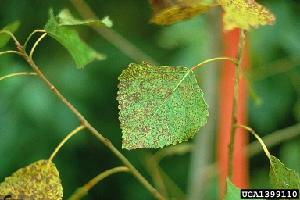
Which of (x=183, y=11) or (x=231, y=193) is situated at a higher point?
(x=183, y=11)

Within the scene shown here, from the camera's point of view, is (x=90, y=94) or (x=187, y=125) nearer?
(x=187, y=125)

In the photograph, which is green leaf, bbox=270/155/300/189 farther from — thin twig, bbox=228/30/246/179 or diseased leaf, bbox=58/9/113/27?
diseased leaf, bbox=58/9/113/27

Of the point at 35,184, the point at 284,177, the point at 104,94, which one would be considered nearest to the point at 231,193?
the point at 284,177

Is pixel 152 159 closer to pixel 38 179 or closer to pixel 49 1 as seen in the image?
pixel 38 179

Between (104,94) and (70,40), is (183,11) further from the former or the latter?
(104,94)

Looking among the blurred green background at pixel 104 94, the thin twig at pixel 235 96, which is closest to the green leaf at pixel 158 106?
the thin twig at pixel 235 96

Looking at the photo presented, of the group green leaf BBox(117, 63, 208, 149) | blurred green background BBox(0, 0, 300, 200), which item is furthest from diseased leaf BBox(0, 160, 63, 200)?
blurred green background BBox(0, 0, 300, 200)

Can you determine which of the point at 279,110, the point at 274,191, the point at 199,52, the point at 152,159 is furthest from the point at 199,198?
the point at 279,110
